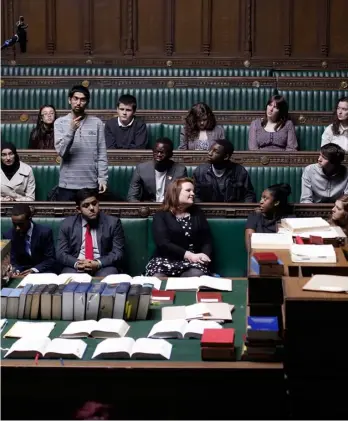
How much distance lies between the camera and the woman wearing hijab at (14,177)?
7.91 m

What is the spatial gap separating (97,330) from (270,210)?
2.49m

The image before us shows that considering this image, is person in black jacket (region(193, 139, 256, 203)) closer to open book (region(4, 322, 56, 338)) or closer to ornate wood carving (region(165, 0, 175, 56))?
open book (region(4, 322, 56, 338))

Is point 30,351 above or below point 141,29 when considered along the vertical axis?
below

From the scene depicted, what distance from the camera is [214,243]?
715cm

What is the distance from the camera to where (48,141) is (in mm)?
8906

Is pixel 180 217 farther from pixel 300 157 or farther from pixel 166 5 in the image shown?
pixel 166 5

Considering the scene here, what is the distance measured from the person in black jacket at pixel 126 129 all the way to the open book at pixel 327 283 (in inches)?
189

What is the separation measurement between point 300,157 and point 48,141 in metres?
2.24

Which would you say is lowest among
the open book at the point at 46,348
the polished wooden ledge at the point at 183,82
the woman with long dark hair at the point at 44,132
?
the open book at the point at 46,348

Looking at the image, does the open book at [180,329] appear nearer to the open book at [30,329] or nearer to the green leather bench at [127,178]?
the open book at [30,329]

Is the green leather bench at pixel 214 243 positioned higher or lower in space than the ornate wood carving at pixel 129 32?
lower

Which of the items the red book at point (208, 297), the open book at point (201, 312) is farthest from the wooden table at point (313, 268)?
the red book at point (208, 297)

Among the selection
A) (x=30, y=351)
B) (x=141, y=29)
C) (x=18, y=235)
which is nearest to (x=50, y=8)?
(x=141, y=29)

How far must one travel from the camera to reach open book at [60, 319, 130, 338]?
4.68m
